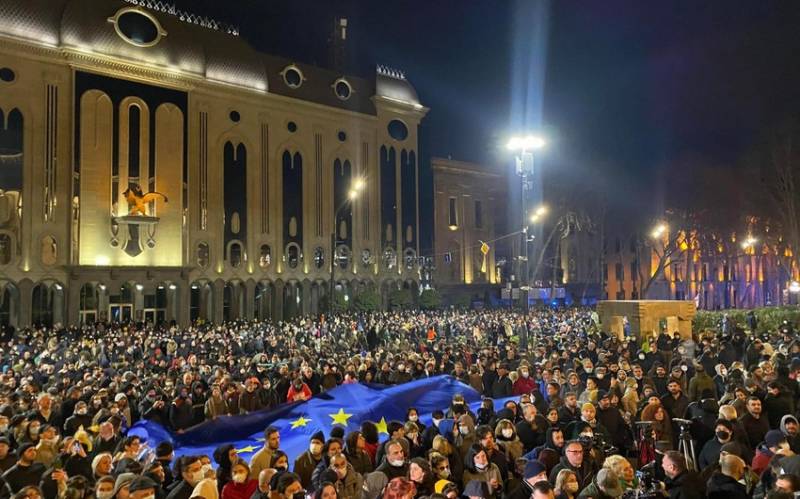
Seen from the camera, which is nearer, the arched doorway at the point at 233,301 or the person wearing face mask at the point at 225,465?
the person wearing face mask at the point at 225,465

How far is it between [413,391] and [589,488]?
22.4 feet

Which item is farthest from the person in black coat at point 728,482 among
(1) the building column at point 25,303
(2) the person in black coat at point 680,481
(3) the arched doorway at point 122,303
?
(1) the building column at point 25,303

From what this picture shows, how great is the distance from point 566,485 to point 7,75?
4127 cm

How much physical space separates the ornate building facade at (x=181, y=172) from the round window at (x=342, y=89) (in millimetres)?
253

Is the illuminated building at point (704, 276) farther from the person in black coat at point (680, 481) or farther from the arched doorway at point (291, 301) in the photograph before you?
the person in black coat at point (680, 481)

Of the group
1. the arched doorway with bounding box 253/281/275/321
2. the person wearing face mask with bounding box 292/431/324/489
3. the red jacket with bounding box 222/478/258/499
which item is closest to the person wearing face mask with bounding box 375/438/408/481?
the person wearing face mask with bounding box 292/431/324/489

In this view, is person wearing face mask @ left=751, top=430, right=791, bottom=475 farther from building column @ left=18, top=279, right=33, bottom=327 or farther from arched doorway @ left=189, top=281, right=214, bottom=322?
arched doorway @ left=189, top=281, right=214, bottom=322

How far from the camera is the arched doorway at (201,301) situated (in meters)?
43.6

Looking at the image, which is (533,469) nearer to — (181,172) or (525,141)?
(525,141)

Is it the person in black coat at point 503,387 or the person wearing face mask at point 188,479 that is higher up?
the person wearing face mask at point 188,479

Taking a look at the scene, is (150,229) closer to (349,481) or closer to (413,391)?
(413,391)

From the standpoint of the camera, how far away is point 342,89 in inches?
2083

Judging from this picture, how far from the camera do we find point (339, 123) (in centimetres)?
5194

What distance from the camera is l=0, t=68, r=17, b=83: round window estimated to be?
36.8 meters
